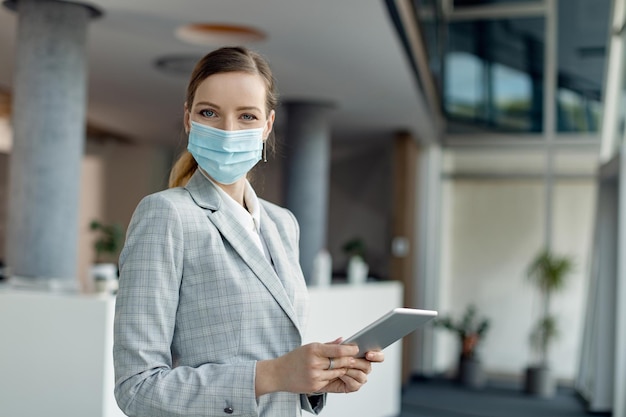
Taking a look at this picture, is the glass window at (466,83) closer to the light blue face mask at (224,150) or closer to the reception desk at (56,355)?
the reception desk at (56,355)

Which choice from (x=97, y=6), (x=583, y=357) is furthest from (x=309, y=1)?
(x=583, y=357)

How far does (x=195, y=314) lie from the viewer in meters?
1.35

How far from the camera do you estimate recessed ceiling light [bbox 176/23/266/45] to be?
6117 millimetres

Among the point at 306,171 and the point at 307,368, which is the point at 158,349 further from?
the point at 306,171

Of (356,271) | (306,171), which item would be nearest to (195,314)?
(356,271)

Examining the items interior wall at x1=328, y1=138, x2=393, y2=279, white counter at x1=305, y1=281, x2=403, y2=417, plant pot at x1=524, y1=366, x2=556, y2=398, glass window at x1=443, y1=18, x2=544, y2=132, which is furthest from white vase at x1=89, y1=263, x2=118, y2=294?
interior wall at x1=328, y1=138, x2=393, y2=279

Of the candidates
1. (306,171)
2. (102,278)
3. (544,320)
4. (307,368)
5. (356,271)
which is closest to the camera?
(307,368)

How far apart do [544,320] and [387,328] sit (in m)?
9.09

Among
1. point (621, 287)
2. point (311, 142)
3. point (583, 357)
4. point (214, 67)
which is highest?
point (311, 142)

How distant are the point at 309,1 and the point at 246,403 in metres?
4.12

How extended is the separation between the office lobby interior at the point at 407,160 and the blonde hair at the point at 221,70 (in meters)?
3.13

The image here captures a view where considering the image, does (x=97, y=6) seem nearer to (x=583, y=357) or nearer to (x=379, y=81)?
(x=379, y=81)

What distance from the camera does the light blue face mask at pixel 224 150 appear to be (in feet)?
4.74

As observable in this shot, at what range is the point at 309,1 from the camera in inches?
201
